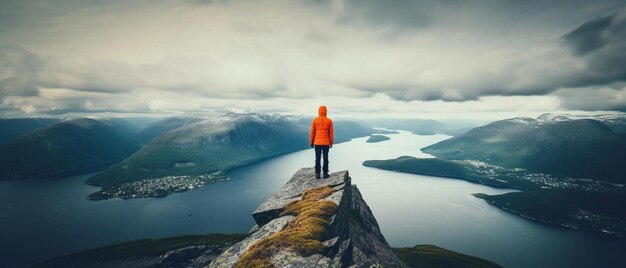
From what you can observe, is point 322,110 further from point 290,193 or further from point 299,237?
point 299,237

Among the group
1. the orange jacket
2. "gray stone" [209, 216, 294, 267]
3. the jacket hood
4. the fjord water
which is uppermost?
the jacket hood

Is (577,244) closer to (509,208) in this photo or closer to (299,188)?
(509,208)

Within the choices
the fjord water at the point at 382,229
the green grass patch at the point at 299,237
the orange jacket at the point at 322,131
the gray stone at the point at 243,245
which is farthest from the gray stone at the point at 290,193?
the fjord water at the point at 382,229

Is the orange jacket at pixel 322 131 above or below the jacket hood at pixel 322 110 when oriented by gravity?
below

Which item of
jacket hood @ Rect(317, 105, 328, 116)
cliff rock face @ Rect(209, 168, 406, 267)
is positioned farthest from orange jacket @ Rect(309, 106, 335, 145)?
cliff rock face @ Rect(209, 168, 406, 267)

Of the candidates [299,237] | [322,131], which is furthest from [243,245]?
[322,131]

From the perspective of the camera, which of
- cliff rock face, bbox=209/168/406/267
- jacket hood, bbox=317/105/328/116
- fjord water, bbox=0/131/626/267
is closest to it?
cliff rock face, bbox=209/168/406/267

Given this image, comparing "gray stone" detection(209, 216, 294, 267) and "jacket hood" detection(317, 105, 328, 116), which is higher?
"jacket hood" detection(317, 105, 328, 116)

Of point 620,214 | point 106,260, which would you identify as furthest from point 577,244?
point 106,260

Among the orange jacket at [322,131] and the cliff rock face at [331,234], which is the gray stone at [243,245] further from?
the orange jacket at [322,131]

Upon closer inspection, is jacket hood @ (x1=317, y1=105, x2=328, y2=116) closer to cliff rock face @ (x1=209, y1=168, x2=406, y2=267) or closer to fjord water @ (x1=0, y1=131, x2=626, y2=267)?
cliff rock face @ (x1=209, y1=168, x2=406, y2=267)
